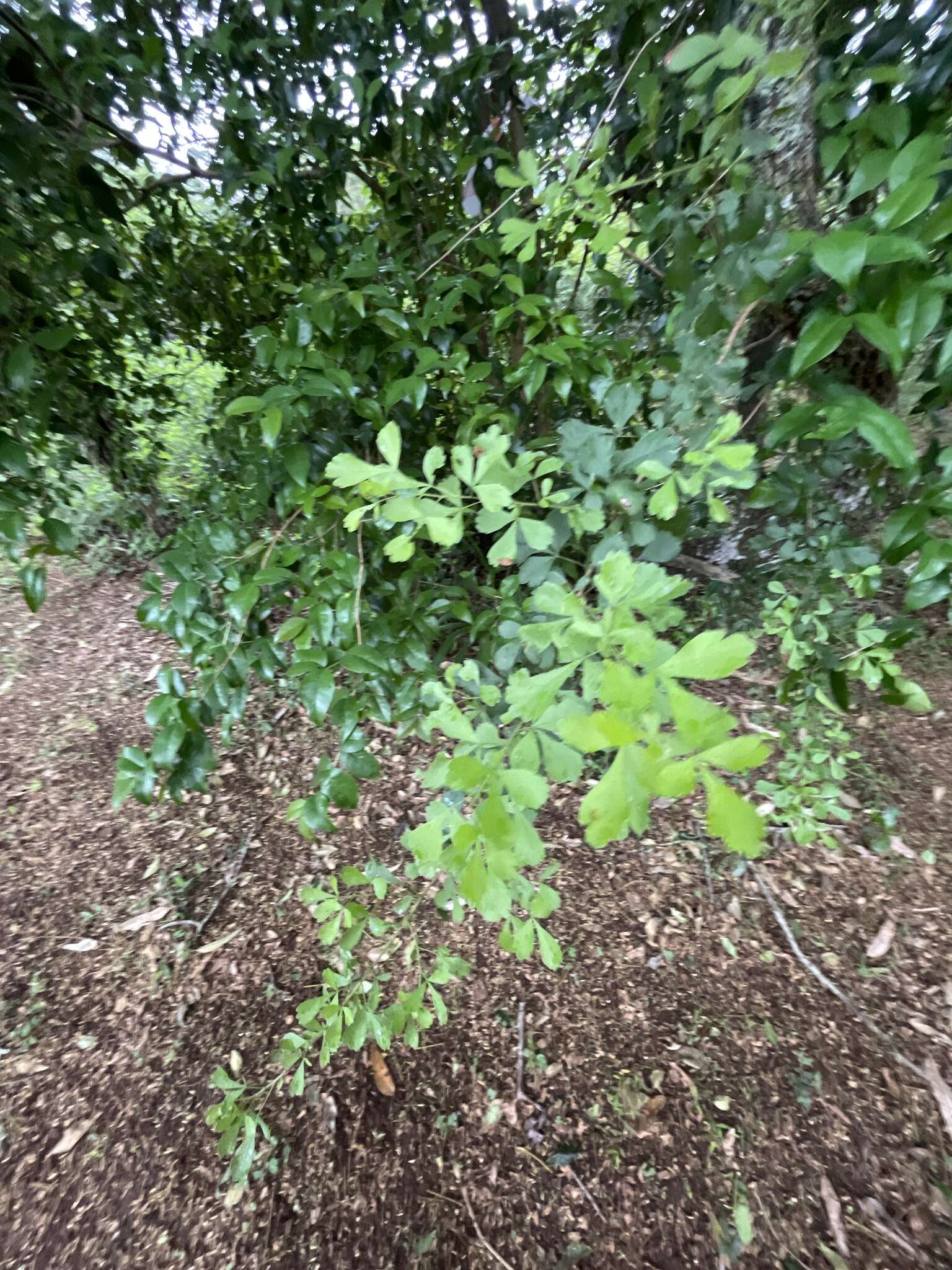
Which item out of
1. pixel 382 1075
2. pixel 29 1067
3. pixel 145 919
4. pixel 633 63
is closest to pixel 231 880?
pixel 145 919

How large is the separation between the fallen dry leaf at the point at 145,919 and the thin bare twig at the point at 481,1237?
102 cm

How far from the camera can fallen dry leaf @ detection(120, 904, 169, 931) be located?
1.65 m

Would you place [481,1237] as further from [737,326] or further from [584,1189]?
[737,326]

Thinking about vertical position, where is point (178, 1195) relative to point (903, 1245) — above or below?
below

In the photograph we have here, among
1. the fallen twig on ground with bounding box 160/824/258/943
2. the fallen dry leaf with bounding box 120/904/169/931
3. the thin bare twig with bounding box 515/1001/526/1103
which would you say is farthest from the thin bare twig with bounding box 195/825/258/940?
the thin bare twig with bounding box 515/1001/526/1103

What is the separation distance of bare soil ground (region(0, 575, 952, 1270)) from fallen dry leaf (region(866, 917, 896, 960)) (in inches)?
0.6

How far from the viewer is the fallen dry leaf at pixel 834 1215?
1059 millimetres

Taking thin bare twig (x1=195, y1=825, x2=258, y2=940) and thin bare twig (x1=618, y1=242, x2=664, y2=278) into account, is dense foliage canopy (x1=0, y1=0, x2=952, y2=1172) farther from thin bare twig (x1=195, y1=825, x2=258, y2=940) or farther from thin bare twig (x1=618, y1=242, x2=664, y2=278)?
thin bare twig (x1=195, y1=825, x2=258, y2=940)

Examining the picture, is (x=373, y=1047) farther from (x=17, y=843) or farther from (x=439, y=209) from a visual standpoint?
(x=439, y=209)

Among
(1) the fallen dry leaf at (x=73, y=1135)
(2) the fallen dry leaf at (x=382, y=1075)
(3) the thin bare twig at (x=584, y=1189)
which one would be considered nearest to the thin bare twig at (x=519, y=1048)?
(3) the thin bare twig at (x=584, y=1189)

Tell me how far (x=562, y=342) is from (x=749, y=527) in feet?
3.23

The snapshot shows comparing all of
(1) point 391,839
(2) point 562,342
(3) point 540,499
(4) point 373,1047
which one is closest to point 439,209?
(2) point 562,342

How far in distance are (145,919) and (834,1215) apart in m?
1.68

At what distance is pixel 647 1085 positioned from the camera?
127 centimetres
